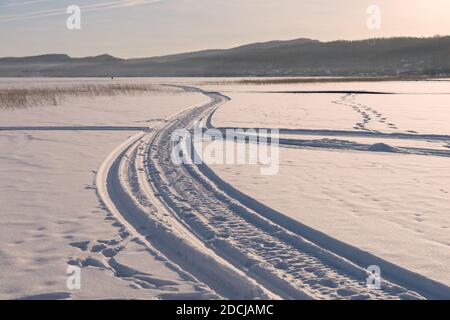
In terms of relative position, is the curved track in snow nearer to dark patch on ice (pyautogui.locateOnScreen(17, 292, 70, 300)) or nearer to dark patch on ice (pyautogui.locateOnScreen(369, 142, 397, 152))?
dark patch on ice (pyautogui.locateOnScreen(17, 292, 70, 300))

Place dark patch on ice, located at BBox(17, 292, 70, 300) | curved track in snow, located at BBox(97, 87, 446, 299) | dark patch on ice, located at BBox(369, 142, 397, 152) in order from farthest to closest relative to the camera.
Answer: dark patch on ice, located at BBox(369, 142, 397, 152), curved track in snow, located at BBox(97, 87, 446, 299), dark patch on ice, located at BBox(17, 292, 70, 300)

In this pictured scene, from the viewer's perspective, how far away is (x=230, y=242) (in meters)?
5.24

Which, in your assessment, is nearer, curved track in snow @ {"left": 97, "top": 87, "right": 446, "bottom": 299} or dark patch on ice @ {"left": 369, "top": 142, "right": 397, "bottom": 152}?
curved track in snow @ {"left": 97, "top": 87, "right": 446, "bottom": 299}

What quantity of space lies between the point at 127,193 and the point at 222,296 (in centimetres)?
373

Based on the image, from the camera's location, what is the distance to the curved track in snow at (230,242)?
4180 millimetres

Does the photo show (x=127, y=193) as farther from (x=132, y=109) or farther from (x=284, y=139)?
(x=132, y=109)

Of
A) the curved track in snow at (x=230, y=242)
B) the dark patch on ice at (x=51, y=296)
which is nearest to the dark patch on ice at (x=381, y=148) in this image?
the curved track in snow at (x=230, y=242)

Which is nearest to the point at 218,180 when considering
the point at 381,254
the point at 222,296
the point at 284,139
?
the point at 381,254

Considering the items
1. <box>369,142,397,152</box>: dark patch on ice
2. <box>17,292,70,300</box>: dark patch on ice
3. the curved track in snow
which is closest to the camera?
<box>17,292,70,300</box>: dark patch on ice

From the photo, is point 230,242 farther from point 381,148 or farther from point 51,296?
point 381,148

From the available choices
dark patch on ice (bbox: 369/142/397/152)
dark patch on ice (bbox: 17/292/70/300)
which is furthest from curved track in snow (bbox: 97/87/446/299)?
dark patch on ice (bbox: 369/142/397/152)

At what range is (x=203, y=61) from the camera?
197625 millimetres

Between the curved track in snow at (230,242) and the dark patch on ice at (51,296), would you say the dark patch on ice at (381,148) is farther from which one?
the dark patch on ice at (51,296)

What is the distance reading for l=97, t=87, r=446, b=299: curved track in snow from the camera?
4.18 m
